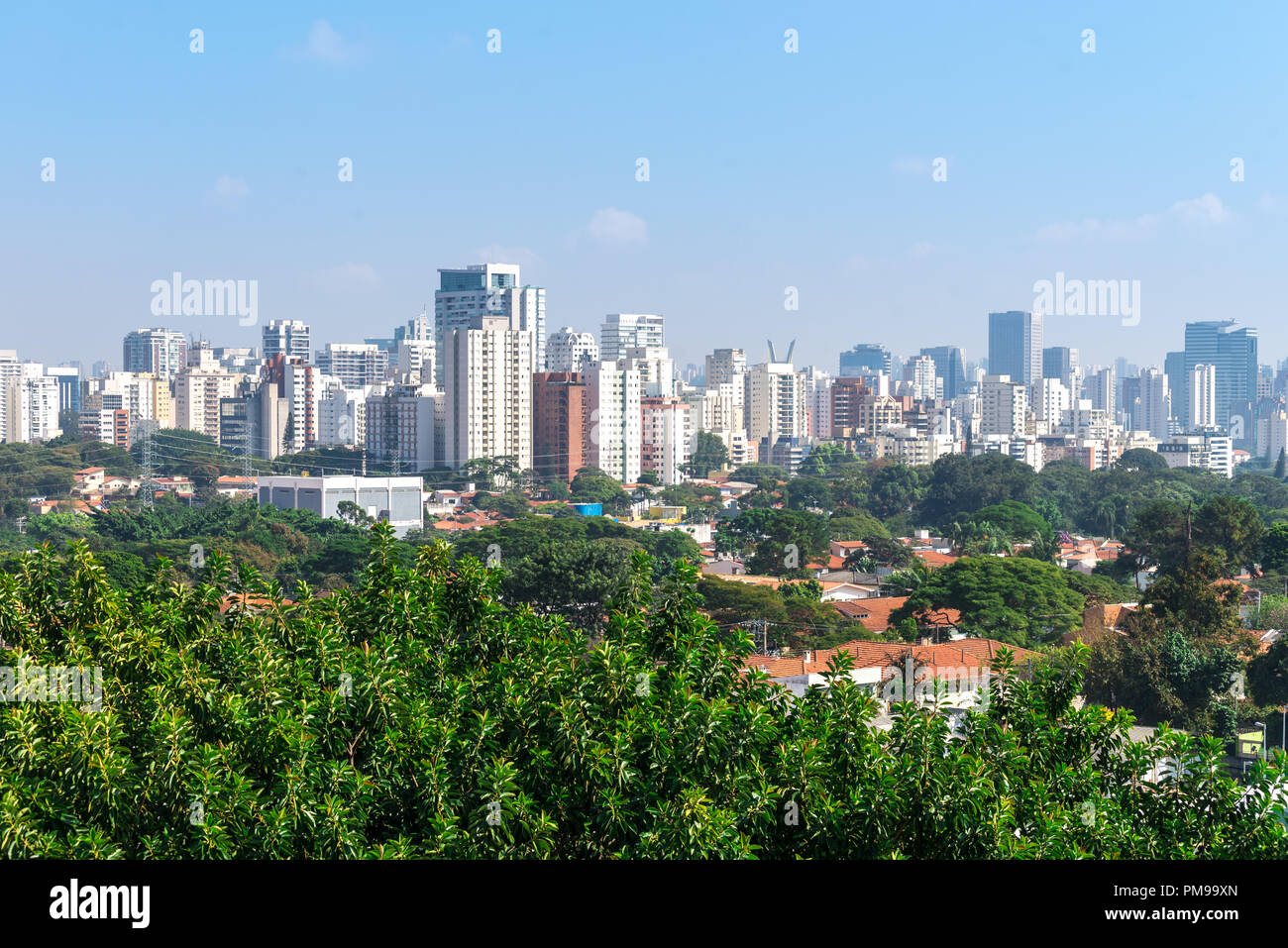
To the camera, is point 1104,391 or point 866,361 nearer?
point 1104,391

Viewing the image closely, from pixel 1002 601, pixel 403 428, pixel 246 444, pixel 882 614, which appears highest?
pixel 403 428

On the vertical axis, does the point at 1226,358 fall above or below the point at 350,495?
above

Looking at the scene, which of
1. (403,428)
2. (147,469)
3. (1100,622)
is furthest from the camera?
(403,428)

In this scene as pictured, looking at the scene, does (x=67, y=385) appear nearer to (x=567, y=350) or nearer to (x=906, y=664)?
(x=567, y=350)

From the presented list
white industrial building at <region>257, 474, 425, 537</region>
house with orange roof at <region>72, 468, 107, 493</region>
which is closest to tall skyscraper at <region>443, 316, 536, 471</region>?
white industrial building at <region>257, 474, 425, 537</region>

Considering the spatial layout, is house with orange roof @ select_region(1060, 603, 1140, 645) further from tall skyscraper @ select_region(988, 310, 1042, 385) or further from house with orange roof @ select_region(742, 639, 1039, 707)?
tall skyscraper @ select_region(988, 310, 1042, 385)

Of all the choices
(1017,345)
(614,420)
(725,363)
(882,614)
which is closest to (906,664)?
(882,614)

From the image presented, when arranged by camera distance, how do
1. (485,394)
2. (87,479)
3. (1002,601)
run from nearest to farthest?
(1002,601), (87,479), (485,394)
